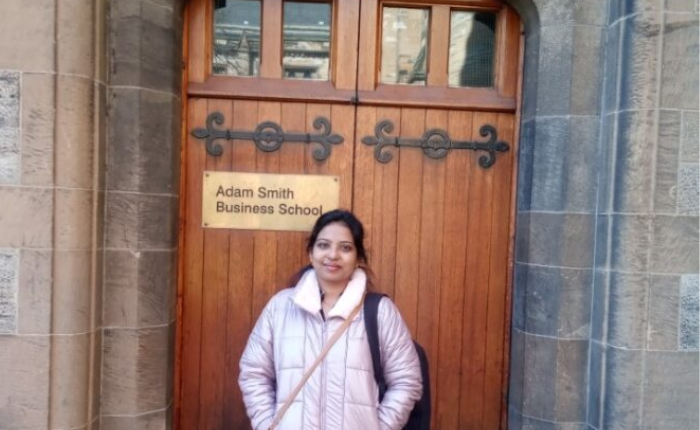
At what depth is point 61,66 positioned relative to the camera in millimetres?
2400

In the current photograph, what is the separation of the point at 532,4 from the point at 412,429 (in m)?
2.23

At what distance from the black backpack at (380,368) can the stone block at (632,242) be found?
109 centimetres

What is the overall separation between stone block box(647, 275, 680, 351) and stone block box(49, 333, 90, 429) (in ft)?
9.02

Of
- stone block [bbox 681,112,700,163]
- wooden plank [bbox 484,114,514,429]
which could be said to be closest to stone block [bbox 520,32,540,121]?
wooden plank [bbox 484,114,514,429]

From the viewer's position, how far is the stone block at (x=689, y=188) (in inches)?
96.9

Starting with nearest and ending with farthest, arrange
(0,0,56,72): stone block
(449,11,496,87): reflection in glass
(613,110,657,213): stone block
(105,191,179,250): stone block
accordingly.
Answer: (0,0,56,72): stone block
(613,110,657,213): stone block
(105,191,179,250): stone block
(449,11,496,87): reflection in glass

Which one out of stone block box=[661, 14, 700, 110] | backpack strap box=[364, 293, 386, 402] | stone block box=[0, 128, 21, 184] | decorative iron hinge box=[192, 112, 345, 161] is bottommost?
backpack strap box=[364, 293, 386, 402]

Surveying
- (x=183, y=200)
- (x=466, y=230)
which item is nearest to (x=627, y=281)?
(x=466, y=230)

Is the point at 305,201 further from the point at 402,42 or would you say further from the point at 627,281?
the point at 627,281

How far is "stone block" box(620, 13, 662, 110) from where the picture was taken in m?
2.46

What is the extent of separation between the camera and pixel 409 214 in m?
2.91

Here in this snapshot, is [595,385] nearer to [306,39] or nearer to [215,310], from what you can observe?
[215,310]

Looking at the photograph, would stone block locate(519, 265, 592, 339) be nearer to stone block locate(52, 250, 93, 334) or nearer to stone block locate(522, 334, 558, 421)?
stone block locate(522, 334, 558, 421)

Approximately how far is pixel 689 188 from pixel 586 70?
2.50ft
